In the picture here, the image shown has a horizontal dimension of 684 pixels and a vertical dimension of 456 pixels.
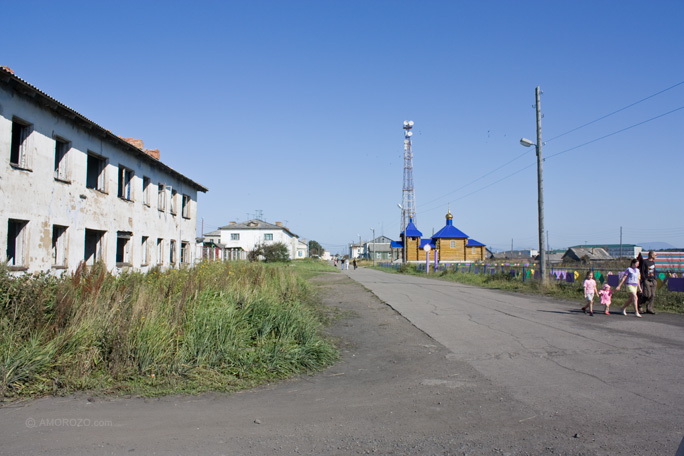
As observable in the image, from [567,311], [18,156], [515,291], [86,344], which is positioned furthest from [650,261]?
[18,156]

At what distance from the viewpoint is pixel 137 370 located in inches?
234

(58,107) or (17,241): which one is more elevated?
(58,107)

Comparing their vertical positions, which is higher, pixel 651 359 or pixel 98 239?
pixel 98 239

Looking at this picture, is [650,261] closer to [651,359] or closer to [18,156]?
[651,359]

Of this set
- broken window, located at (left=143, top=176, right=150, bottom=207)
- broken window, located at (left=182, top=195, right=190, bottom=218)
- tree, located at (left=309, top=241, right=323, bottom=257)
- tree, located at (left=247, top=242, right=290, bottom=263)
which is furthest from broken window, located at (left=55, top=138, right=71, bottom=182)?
tree, located at (left=309, top=241, right=323, bottom=257)

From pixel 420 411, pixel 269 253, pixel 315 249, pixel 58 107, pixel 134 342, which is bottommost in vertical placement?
pixel 420 411

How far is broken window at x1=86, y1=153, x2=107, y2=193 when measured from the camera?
17969 millimetres

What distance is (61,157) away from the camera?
1520cm

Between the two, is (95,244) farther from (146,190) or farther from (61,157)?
(146,190)

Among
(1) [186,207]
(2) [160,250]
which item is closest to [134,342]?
(2) [160,250]

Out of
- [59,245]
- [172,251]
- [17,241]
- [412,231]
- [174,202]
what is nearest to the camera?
[17,241]

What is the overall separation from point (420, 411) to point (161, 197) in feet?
74.6

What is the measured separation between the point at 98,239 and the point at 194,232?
41.5ft

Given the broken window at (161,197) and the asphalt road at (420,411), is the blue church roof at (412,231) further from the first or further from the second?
the asphalt road at (420,411)
